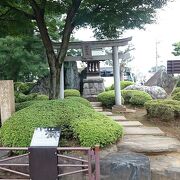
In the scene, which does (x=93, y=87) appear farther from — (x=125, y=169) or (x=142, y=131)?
(x=125, y=169)

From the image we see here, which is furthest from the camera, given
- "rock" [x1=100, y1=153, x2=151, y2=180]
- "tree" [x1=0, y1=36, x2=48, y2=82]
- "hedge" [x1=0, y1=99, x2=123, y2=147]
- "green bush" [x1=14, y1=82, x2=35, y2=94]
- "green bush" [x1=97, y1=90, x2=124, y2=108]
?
"green bush" [x1=14, y1=82, x2=35, y2=94]

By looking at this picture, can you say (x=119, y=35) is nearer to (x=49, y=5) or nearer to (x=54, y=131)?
(x=49, y=5)

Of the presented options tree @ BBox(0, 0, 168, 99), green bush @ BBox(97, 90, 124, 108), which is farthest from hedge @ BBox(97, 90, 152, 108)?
tree @ BBox(0, 0, 168, 99)

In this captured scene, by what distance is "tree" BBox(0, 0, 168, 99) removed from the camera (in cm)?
718

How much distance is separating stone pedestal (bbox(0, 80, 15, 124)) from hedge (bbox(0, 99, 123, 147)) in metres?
0.24

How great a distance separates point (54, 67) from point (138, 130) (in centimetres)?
243

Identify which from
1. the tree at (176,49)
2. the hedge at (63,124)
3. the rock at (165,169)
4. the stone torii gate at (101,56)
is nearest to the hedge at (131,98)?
the stone torii gate at (101,56)

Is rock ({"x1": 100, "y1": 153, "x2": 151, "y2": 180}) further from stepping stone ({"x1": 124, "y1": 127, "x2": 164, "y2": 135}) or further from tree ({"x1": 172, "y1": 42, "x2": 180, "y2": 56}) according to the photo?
tree ({"x1": 172, "y1": 42, "x2": 180, "y2": 56})

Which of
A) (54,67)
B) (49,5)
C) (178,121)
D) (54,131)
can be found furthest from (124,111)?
(54,131)

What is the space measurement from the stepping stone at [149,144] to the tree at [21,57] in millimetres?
8249

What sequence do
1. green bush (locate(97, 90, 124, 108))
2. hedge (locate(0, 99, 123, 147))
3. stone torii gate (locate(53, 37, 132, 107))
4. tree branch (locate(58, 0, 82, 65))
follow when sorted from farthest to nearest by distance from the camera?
green bush (locate(97, 90, 124, 108))
stone torii gate (locate(53, 37, 132, 107))
tree branch (locate(58, 0, 82, 65))
hedge (locate(0, 99, 123, 147))

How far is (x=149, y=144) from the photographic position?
209 inches

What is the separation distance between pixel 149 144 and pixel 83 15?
376 cm

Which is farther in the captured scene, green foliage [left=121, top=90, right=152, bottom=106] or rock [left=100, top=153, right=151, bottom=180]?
green foliage [left=121, top=90, right=152, bottom=106]
